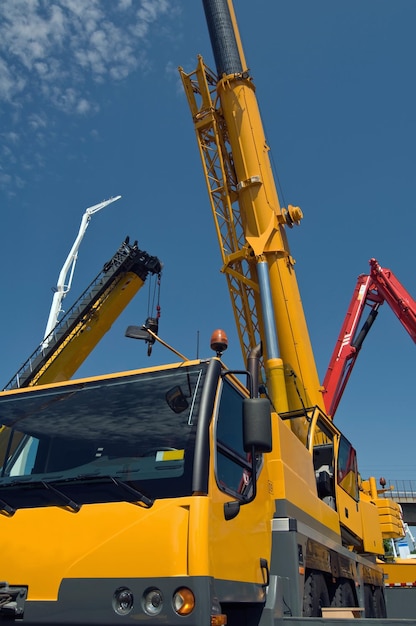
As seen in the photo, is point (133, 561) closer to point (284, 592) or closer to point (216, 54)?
point (284, 592)

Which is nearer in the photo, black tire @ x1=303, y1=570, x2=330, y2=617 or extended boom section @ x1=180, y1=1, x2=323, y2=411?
black tire @ x1=303, y1=570, x2=330, y2=617

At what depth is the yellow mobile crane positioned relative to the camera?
256cm

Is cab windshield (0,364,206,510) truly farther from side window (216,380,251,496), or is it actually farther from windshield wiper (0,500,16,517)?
side window (216,380,251,496)

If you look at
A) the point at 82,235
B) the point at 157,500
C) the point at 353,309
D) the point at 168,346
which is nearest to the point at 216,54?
the point at 353,309

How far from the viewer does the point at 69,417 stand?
3.51m

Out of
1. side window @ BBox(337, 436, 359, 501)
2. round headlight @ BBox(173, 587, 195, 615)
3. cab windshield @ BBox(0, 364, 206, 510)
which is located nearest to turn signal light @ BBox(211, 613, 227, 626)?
round headlight @ BBox(173, 587, 195, 615)

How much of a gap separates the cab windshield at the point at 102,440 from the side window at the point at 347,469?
9.70 ft

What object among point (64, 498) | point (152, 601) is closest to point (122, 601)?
point (152, 601)

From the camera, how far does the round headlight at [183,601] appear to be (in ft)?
7.94

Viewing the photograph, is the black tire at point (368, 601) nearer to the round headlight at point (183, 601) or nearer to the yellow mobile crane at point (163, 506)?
the yellow mobile crane at point (163, 506)

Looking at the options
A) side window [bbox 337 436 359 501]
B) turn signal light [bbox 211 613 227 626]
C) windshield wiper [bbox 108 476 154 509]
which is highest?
side window [bbox 337 436 359 501]

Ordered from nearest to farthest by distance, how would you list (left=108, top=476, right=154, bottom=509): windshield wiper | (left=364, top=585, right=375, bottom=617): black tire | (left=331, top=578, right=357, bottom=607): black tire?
1. (left=108, top=476, right=154, bottom=509): windshield wiper
2. (left=331, top=578, right=357, bottom=607): black tire
3. (left=364, top=585, right=375, bottom=617): black tire

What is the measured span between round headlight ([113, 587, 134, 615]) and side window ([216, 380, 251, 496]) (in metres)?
0.71

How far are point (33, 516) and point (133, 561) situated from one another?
69cm
